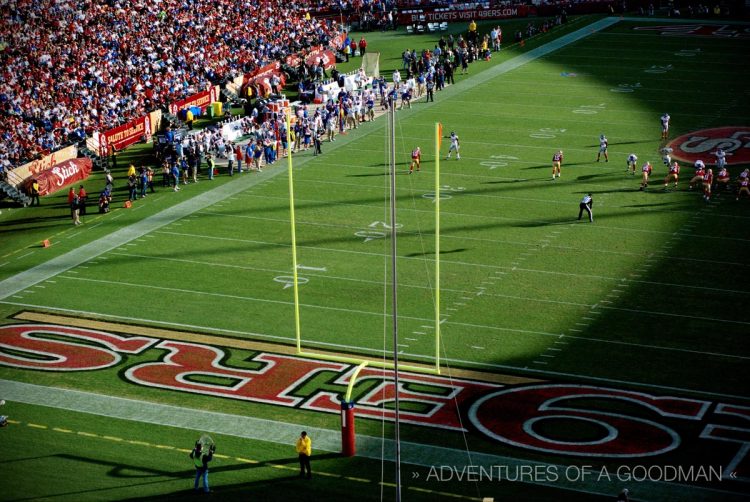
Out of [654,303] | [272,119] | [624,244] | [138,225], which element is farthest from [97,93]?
[654,303]

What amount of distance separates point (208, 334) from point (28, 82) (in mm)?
26328

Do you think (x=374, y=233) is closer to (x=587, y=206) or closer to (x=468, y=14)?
(x=587, y=206)

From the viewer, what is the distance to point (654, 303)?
33406mm

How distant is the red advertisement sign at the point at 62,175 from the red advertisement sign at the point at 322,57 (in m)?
18.3

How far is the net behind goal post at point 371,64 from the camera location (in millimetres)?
57812

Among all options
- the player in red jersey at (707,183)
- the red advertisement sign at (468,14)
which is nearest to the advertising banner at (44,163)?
the player in red jersey at (707,183)

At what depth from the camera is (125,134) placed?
52.9 metres

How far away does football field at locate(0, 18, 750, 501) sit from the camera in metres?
24.8

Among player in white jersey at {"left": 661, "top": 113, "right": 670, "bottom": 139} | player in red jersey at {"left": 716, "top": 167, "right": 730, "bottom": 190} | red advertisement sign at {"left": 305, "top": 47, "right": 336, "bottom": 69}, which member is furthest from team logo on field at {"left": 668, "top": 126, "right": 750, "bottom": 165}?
red advertisement sign at {"left": 305, "top": 47, "right": 336, "bottom": 69}

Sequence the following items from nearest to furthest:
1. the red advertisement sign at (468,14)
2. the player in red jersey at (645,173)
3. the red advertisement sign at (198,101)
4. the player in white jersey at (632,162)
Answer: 1. the player in red jersey at (645,173)
2. the player in white jersey at (632,162)
3. the red advertisement sign at (198,101)
4. the red advertisement sign at (468,14)

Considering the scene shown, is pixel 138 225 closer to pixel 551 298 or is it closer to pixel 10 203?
pixel 10 203

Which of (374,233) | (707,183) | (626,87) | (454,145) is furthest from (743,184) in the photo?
(626,87)

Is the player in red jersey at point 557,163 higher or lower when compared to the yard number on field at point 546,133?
lower

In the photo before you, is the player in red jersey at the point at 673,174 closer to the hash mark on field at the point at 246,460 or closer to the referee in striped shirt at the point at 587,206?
the referee in striped shirt at the point at 587,206
